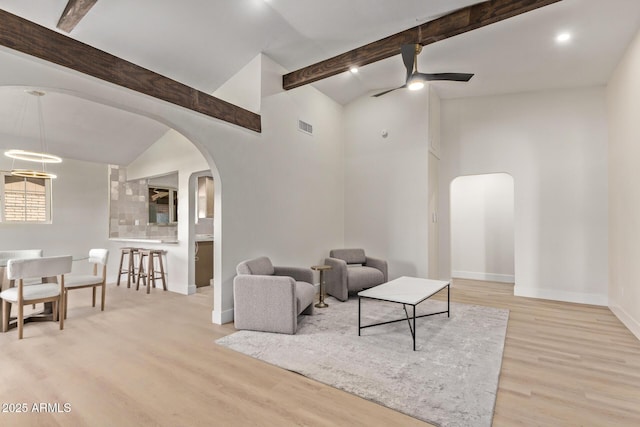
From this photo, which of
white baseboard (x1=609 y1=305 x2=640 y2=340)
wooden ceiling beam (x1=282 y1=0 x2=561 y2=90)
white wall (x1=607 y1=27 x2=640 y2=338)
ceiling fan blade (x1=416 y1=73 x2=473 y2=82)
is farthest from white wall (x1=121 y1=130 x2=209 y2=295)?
white baseboard (x1=609 y1=305 x2=640 y2=340)

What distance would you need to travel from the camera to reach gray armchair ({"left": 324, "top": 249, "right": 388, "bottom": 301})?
15.9 feet

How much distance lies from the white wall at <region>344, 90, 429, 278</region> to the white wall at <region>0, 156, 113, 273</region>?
525 cm

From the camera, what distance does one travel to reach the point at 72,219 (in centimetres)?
609

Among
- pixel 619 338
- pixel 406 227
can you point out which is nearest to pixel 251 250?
pixel 406 227

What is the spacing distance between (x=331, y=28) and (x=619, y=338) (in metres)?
4.90

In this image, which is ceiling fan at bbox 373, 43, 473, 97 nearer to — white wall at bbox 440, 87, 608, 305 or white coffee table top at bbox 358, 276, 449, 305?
white coffee table top at bbox 358, 276, 449, 305

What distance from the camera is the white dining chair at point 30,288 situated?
330cm

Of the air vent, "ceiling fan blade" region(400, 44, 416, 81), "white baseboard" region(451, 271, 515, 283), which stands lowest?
"white baseboard" region(451, 271, 515, 283)

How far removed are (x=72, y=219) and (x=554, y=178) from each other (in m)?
8.88

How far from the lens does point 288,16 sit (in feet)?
12.2

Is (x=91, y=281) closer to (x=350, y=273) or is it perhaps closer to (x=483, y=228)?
(x=350, y=273)

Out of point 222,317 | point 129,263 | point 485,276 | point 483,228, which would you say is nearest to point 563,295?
point 485,276

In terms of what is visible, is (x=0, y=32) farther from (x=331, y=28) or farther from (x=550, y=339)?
(x=550, y=339)

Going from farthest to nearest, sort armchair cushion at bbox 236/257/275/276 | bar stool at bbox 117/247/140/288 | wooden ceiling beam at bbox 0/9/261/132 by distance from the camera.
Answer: bar stool at bbox 117/247/140/288 < armchair cushion at bbox 236/257/275/276 < wooden ceiling beam at bbox 0/9/261/132
